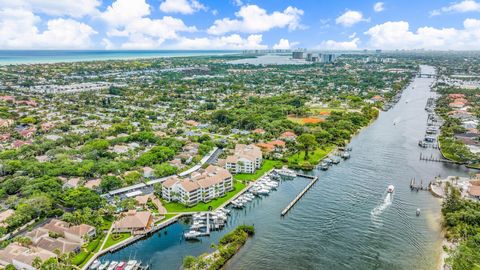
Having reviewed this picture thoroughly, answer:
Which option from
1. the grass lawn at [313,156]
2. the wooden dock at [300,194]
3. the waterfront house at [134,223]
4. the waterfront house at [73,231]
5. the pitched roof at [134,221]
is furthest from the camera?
the grass lawn at [313,156]

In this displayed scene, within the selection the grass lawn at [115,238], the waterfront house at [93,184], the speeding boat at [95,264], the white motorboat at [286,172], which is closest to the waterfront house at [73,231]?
the grass lawn at [115,238]

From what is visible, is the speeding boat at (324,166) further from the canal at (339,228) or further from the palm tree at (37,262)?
the palm tree at (37,262)

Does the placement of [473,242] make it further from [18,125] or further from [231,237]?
[18,125]

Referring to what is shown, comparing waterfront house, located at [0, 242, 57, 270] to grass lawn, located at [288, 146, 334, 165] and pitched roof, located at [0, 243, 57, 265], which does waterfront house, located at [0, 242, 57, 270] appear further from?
grass lawn, located at [288, 146, 334, 165]

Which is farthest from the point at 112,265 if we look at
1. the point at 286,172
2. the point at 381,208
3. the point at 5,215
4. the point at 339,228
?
the point at 381,208

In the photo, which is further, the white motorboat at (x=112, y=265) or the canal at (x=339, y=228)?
the canal at (x=339, y=228)

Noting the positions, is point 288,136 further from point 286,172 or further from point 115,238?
point 115,238
